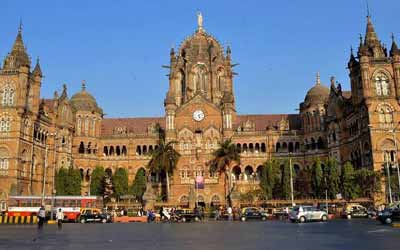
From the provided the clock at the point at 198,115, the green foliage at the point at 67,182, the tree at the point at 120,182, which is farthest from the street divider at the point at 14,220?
the clock at the point at 198,115

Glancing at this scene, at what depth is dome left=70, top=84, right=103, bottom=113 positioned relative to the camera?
8412 centimetres

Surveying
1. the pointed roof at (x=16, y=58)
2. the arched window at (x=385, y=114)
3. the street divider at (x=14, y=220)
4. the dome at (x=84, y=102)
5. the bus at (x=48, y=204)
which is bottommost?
the street divider at (x=14, y=220)

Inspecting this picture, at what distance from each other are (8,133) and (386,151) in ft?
186

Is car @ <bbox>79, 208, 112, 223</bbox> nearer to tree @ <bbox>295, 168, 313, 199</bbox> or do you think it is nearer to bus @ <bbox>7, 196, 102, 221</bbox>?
bus @ <bbox>7, 196, 102, 221</bbox>

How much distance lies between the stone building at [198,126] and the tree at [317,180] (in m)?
6.48

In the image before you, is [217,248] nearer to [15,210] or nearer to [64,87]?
[15,210]

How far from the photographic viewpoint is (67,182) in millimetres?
71062

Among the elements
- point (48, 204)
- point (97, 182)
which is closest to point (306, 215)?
point (48, 204)

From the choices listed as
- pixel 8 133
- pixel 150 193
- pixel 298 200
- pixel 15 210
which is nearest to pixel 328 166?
pixel 298 200

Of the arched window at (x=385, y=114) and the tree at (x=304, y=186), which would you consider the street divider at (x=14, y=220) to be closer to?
the tree at (x=304, y=186)

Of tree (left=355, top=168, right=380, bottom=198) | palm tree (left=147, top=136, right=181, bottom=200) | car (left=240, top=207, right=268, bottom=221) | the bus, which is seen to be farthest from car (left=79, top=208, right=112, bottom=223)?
tree (left=355, top=168, right=380, bottom=198)

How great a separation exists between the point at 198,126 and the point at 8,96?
33478mm

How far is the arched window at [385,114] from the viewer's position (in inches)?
2408

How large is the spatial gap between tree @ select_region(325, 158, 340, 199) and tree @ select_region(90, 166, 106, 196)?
126ft
